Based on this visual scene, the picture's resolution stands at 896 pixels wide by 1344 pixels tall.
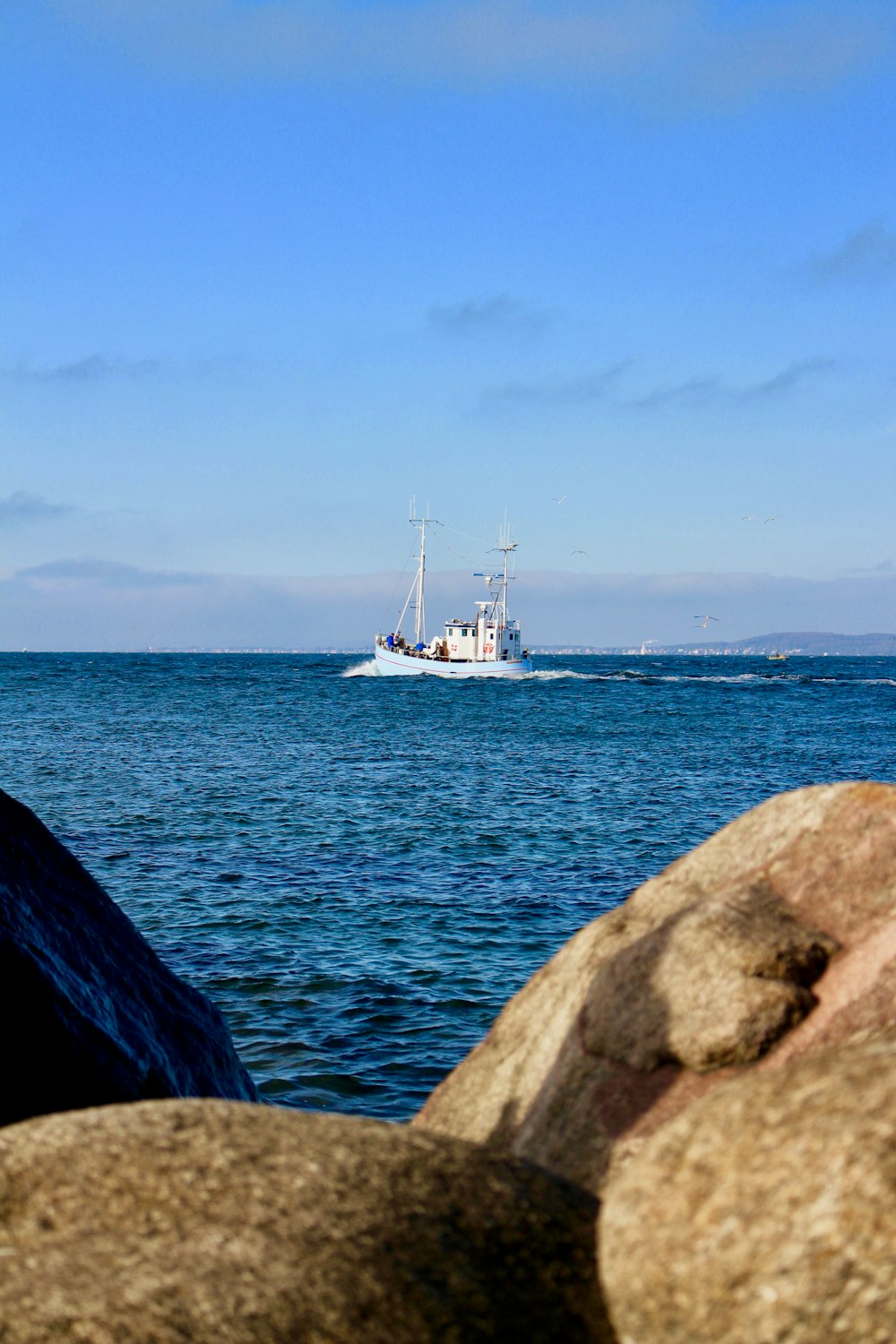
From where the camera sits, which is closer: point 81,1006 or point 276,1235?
point 276,1235

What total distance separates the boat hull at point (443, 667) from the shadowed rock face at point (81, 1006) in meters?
90.8

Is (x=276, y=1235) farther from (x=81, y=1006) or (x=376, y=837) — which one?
(x=376, y=837)

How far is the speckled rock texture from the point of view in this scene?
3100mm

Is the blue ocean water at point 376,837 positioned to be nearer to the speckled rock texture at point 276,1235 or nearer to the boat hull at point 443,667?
the speckled rock texture at point 276,1235

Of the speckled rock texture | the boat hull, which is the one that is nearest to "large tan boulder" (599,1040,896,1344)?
the speckled rock texture

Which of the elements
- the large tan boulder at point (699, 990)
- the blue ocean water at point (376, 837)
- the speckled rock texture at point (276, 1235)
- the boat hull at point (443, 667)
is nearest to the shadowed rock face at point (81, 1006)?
the large tan boulder at point (699, 990)

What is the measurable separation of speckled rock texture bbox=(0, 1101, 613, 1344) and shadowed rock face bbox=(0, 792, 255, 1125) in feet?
8.88

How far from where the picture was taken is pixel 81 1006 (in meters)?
6.95

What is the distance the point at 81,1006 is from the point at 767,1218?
495 cm

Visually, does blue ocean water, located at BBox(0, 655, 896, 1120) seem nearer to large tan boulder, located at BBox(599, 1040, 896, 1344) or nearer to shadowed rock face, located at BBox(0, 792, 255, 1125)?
shadowed rock face, located at BBox(0, 792, 255, 1125)

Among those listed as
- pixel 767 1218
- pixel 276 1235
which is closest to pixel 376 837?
pixel 276 1235

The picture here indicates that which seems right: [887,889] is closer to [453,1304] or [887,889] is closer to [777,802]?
[777,802]

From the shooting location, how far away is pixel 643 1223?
10.5ft

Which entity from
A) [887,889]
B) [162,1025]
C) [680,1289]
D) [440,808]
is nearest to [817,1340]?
[680,1289]
